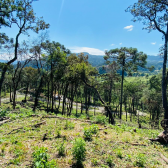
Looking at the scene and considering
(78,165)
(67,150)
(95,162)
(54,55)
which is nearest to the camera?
(78,165)

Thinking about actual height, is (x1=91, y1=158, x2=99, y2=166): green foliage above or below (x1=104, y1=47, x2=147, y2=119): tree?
below

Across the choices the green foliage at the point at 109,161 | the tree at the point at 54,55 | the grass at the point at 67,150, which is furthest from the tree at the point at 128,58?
the green foliage at the point at 109,161

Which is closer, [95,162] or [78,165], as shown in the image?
[78,165]

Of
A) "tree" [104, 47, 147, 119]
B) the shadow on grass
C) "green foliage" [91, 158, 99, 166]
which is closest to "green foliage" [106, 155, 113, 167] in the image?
"green foliage" [91, 158, 99, 166]

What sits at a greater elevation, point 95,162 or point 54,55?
point 54,55

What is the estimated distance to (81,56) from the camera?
25.1 m

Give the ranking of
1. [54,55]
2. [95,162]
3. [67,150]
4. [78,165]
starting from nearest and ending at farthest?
[78,165] → [95,162] → [67,150] → [54,55]

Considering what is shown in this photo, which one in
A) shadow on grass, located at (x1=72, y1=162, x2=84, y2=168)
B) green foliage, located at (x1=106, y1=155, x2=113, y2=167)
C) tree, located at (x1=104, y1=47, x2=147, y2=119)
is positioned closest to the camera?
shadow on grass, located at (x1=72, y1=162, x2=84, y2=168)

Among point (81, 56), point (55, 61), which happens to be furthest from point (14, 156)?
point (81, 56)

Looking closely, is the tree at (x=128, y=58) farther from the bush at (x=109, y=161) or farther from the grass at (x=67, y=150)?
the bush at (x=109, y=161)

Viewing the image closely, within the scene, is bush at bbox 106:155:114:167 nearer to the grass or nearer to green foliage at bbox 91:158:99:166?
the grass

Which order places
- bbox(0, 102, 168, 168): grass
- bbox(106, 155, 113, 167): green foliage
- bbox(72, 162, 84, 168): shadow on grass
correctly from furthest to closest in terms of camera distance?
bbox(106, 155, 113, 167): green foliage → bbox(0, 102, 168, 168): grass → bbox(72, 162, 84, 168): shadow on grass

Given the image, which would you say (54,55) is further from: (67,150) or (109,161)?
(109,161)

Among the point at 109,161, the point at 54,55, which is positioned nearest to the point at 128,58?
the point at 54,55
